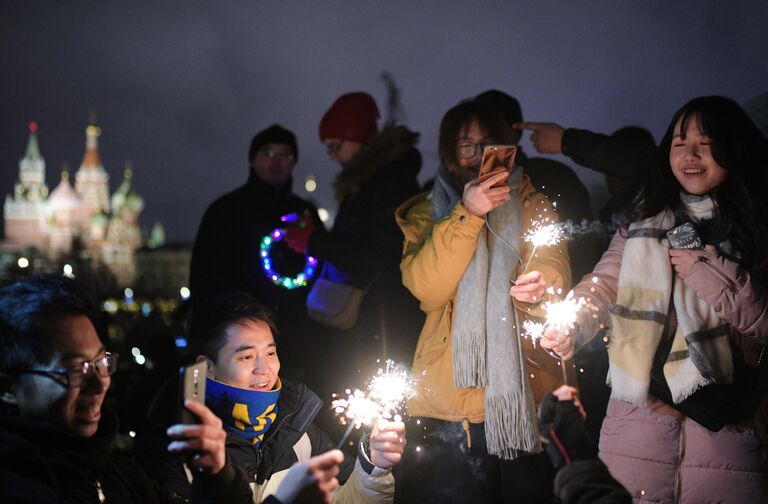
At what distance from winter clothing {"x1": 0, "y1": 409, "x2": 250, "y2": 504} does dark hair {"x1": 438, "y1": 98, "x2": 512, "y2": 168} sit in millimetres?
2119

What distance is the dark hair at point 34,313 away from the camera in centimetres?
237

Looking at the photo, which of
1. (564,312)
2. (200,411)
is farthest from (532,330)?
(200,411)

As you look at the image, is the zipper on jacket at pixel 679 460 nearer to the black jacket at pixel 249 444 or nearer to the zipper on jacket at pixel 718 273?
the zipper on jacket at pixel 718 273

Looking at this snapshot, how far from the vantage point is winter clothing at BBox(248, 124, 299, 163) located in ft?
18.7

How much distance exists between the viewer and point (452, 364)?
3443mm

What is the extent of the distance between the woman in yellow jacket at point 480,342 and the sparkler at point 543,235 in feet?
0.09

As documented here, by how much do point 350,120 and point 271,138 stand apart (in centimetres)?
94

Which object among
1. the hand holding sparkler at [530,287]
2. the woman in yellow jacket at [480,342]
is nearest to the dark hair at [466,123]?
the woman in yellow jacket at [480,342]

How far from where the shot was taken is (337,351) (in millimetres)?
4840

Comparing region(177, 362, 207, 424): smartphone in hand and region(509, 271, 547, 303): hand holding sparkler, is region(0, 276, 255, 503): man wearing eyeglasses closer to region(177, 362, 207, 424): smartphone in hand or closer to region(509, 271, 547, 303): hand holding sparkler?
region(177, 362, 207, 424): smartphone in hand

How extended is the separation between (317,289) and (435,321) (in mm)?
1261

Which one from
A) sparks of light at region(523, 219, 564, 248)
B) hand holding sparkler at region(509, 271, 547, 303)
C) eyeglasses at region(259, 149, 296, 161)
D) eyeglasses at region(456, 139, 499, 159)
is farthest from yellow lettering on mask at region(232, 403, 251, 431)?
eyeglasses at region(259, 149, 296, 161)

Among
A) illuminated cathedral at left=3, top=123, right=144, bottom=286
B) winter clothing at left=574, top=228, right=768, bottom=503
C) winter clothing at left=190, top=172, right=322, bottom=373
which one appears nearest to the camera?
winter clothing at left=574, top=228, right=768, bottom=503

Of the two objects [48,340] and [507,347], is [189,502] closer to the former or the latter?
[48,340]
